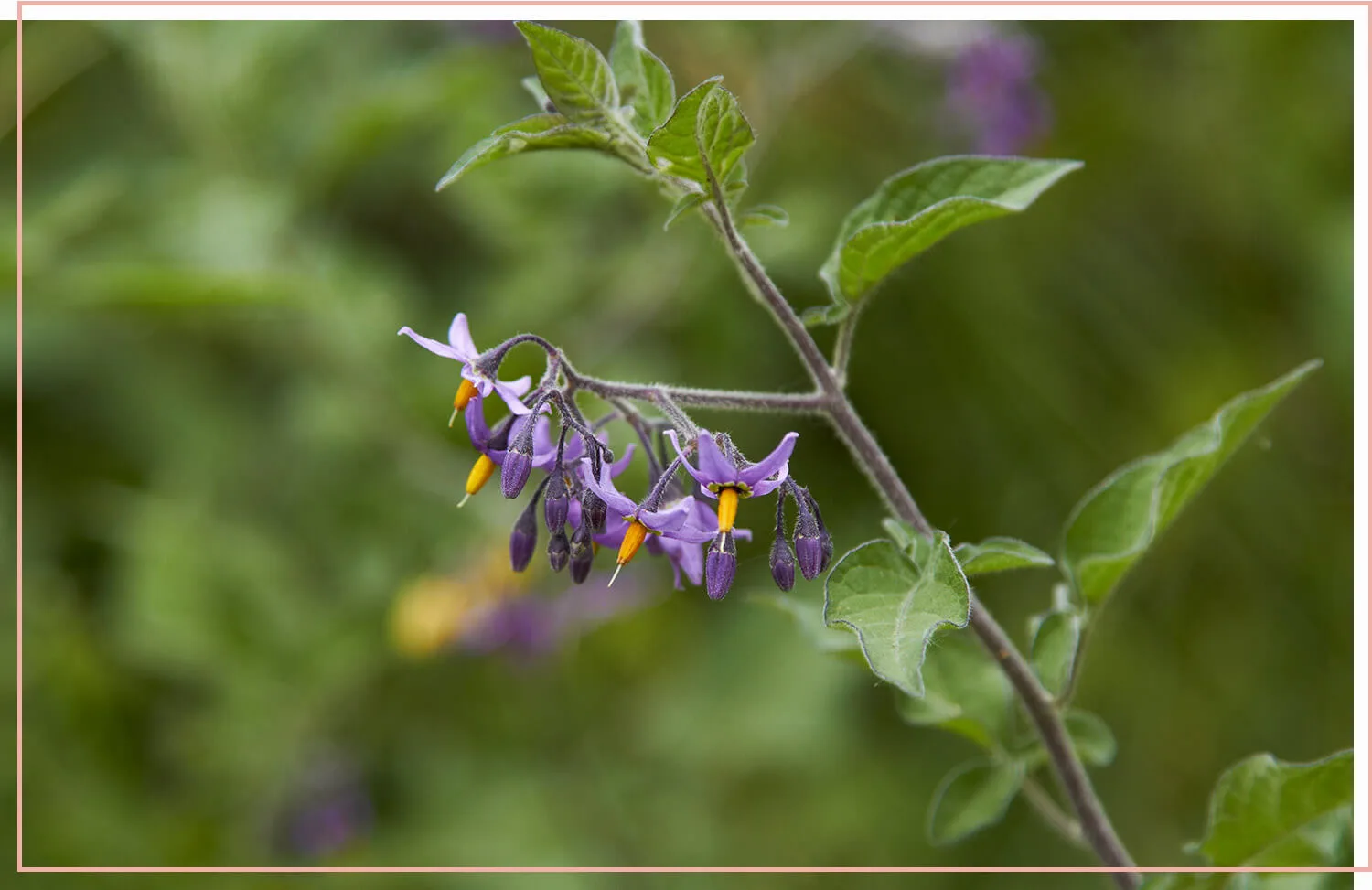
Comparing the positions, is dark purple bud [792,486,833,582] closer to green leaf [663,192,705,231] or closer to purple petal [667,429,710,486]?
purple petal [667,429,710,486]

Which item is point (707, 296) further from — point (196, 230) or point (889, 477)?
point (889, 477)

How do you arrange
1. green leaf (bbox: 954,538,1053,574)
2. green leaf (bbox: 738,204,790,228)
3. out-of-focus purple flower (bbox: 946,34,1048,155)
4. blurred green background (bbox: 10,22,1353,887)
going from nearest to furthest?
green leaf (bbox: 954,538,1053,574)
green leaf (bbox: 738,204,790,228)
blurred green background (bbox: 10,22,1353,887)
out-of-focus purple flower (bbox: 946,34,1048,155)

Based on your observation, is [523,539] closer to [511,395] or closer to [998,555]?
[511,395]

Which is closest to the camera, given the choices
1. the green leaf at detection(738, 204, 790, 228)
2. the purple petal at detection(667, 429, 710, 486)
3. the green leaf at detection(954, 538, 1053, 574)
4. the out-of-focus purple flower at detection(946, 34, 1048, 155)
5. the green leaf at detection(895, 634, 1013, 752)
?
the purple petal at detection(667, 429, 710, 486)

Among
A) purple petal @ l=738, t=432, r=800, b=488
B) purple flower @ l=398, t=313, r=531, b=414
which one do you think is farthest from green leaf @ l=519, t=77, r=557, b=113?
purple petal @ l=738, t=432, r=800, b=488

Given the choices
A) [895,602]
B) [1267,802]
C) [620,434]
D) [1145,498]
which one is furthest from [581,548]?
[620,434]

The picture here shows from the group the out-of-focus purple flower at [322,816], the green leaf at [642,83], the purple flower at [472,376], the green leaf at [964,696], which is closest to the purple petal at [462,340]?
the purple flower at [472,376]
